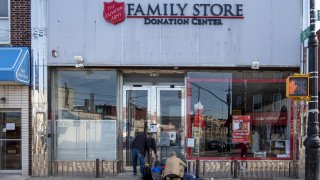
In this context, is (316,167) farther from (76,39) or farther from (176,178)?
(76,39)

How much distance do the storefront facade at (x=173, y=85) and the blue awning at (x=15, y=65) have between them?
464 millimetres

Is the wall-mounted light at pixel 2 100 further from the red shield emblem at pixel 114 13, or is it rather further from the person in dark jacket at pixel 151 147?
the person in dark jacket at pixel 151 147

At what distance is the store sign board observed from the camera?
51.6 ft

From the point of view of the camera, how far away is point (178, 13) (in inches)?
603

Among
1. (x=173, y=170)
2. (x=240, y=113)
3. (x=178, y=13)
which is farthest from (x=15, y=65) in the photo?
(x=240, y=113)

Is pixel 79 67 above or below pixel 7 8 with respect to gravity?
below

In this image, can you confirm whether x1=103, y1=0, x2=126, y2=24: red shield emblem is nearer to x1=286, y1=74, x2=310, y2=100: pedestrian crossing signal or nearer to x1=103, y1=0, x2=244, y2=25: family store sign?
x1=103, y1=0, x2=244, y2=25: family store sign

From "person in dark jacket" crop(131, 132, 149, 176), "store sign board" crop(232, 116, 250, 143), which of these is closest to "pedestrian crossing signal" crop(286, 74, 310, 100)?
"store sign board" crop(232, 116, 250, 143)

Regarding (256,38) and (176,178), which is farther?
(256,38)

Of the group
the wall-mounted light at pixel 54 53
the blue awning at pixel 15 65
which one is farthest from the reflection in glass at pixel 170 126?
the blue awning at pixel 15 65

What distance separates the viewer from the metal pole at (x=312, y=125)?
10141mm

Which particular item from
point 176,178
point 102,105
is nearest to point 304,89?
point 176,178

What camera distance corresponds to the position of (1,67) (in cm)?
1400

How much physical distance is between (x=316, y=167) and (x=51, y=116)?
884 centimetres
